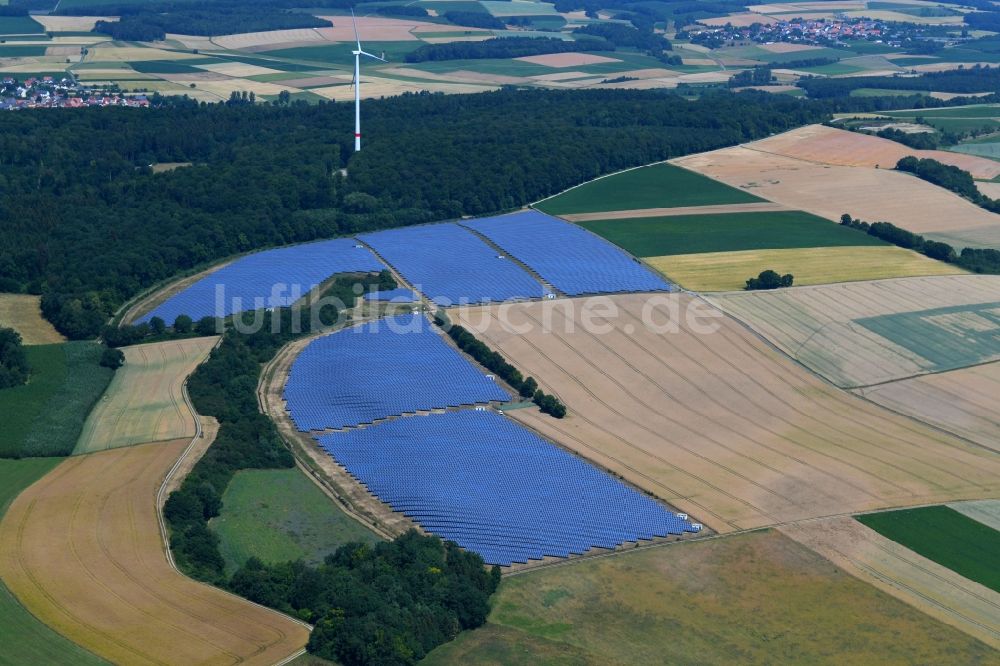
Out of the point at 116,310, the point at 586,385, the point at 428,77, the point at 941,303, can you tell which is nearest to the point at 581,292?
the point at 586,385

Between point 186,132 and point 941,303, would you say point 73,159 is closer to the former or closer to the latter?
point 186,132

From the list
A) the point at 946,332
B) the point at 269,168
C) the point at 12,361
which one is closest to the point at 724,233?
the point at 946,332

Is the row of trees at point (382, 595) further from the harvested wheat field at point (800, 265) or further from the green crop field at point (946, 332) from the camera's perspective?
the harvested wheat field at point (800, 265)

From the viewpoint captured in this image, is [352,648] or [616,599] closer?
[352,648]

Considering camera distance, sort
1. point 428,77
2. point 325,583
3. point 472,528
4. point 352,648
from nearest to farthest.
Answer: point 352,648 → point 325,583 → point 472,528 → point 428,77

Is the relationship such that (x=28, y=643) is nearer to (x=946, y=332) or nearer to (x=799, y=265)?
(x=946, y=332)

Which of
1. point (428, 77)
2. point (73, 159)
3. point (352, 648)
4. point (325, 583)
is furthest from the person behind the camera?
point (428, 77)

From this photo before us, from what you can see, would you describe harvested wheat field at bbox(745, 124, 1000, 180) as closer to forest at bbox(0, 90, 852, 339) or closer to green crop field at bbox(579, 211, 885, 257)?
forest at bbox(0, 90, 852, 339)
